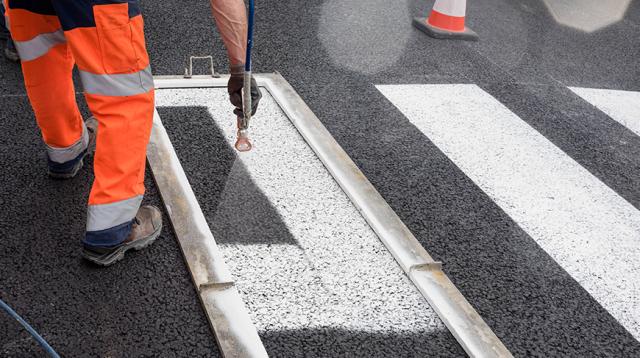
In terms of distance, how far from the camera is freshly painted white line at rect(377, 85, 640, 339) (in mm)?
2639

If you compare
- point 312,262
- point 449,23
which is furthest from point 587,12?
point 312,262

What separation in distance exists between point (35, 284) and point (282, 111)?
1.73 metres

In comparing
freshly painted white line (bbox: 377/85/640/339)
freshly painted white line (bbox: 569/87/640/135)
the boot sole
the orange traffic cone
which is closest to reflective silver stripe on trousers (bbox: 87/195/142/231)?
the boot sole

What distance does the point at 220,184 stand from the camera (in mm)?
2865

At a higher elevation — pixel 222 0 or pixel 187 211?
pixel 222 0

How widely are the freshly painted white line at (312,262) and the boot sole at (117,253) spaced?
0.27 m

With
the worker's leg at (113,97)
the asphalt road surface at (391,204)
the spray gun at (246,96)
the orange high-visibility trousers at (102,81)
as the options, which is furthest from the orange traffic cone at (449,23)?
the worker's leg at (113,97)

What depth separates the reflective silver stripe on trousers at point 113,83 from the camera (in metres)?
2.04

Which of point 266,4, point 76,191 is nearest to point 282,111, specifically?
point 76,191

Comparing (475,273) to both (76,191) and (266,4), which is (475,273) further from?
(266,4)

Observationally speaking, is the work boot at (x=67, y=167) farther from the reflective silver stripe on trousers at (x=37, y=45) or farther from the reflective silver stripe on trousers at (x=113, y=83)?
the reflective silver stripe on trousers at (x=113, y=83)

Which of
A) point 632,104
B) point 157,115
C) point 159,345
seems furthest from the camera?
point 632,104

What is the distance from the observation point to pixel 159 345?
1998 mm

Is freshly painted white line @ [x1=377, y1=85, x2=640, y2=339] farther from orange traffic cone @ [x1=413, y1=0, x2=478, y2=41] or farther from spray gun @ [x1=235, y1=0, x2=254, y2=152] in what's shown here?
spray gun @ [x1=235, y1=0, x2=254, y2=152]
